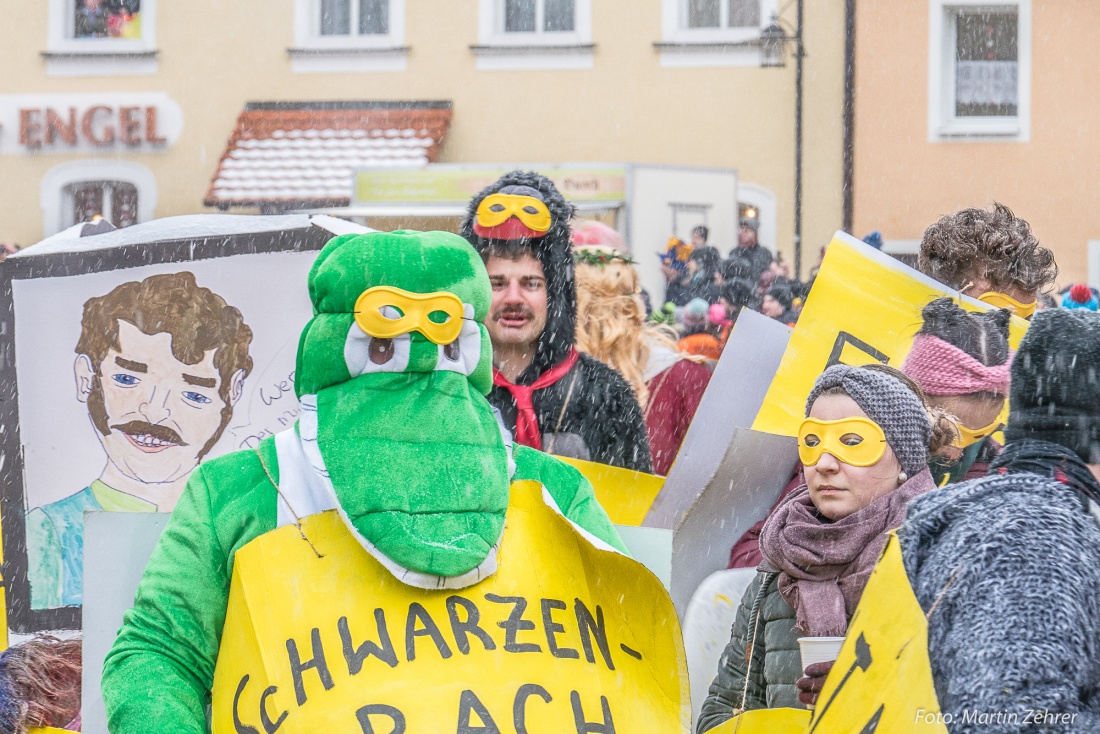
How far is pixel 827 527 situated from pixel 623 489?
1.02m

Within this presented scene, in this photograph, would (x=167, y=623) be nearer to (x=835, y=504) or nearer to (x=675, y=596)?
(x=835, y=504)

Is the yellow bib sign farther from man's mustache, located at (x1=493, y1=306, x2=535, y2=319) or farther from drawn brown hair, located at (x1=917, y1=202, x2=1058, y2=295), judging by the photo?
drawn brown hair, located at (x1=917, y1=202, x2=1058, y2=295)

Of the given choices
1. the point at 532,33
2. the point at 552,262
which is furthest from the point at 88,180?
the point at 552,262

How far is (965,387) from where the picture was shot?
3629 millimetres

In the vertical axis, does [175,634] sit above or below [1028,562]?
→ below

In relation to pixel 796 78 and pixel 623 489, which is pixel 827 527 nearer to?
pixel 623 489

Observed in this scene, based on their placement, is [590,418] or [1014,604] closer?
[1014,604]

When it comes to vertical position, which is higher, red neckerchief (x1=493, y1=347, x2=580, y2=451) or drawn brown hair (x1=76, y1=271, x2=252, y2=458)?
drawn brown hair (x1=76, y1=271, x2=252, y2=458)

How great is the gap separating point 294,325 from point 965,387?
1781mm

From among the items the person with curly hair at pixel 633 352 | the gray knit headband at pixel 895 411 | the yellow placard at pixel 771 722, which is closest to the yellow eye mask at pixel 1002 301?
the person with curly hair at pixel 633 352

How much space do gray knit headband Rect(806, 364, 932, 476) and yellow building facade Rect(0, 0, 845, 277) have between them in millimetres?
15825

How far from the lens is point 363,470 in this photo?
2467 millimetres

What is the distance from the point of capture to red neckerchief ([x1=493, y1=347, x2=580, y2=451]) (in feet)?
12.7

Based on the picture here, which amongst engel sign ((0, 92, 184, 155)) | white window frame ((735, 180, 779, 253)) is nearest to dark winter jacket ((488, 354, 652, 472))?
white window frame ((735, 180, 779, 253))
